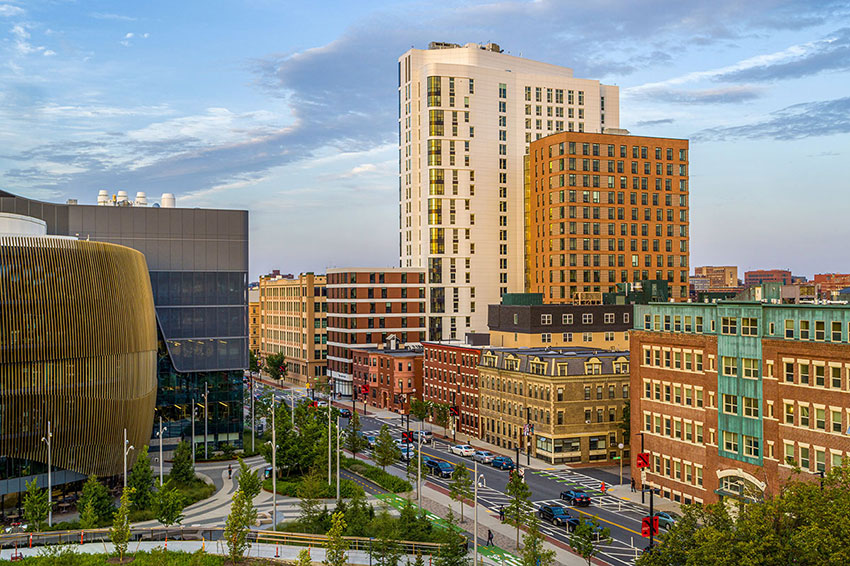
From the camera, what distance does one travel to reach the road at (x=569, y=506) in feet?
219

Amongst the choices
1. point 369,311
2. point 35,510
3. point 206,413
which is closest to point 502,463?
point 206,413

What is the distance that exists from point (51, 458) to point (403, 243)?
124827 mm

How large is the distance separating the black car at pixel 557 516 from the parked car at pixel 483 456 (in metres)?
25.0

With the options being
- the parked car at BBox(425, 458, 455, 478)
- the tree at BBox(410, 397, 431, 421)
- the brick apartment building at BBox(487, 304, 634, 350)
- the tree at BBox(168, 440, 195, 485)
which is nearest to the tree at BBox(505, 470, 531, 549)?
the parked car at BBox(425, 458, 455, 478)

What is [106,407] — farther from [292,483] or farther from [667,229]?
[667,229]

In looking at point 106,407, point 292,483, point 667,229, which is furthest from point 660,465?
point 667,229

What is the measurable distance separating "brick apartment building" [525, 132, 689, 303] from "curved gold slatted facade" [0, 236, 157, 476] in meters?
98.1

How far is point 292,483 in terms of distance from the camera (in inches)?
3460

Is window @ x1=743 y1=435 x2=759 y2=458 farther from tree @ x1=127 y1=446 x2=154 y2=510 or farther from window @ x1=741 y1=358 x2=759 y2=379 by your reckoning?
tree @ x1=127 y1=446 x2=154 y2=510

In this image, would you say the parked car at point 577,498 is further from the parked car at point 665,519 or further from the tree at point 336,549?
the tree at point 336,549

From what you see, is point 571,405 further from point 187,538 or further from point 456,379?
point 187,538

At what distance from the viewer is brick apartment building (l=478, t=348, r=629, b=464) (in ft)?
331

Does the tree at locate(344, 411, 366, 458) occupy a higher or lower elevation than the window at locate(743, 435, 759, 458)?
lower

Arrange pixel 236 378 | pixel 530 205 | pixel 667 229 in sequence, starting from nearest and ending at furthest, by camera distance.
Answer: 1. pixel 236 378
2. pixel 667 229
3. pixel 530 205
